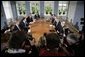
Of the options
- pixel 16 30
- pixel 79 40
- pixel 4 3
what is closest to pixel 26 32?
pixel 16 30

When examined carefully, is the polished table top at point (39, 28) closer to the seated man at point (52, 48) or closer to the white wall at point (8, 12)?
the seated man at point (52, 48)

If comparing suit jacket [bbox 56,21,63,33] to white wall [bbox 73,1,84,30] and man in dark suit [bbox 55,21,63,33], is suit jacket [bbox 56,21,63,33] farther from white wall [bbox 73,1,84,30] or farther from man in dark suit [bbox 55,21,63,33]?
white wall [bbox 73,1,84,30]

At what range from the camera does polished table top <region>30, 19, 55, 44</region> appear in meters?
1.25

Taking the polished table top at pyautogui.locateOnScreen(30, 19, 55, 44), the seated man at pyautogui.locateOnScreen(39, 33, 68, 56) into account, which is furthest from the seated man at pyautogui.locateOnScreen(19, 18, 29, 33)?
the seated man at pyautogui.locateOnScreen(39, 33, 68, 56)

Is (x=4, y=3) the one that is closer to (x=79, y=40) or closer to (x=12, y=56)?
(x=12, y=56)

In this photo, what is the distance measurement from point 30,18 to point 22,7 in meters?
0.15

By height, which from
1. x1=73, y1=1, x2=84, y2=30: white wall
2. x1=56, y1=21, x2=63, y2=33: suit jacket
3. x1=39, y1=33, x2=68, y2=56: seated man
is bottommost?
x1=39, y1=33, x2=68, y2=56: seated man

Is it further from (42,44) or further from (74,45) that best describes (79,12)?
(42,44)

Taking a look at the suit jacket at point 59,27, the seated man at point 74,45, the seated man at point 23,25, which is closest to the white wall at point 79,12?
the seated man at point 74,45

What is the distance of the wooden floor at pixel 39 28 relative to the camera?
124 cm

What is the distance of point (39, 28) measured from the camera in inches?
50.6

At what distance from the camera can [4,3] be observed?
1.11 m

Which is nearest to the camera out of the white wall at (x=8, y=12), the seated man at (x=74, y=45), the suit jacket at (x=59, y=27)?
the seated man at (x=74, y=45)

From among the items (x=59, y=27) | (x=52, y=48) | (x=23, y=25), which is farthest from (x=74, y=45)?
(x=23, y=25)
